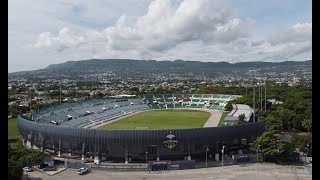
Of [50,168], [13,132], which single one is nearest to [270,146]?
[50,168]

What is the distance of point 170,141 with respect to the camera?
1630 cm

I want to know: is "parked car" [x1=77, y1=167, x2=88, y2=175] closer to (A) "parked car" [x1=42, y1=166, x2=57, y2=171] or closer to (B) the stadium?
(A) "parked car" [x1=42, y1=166, x2=57, y2=171]

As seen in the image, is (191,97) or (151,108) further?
(191,97)

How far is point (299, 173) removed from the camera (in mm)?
14039

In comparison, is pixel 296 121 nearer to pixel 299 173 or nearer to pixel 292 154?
pixel 292 154

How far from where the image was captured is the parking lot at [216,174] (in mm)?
13641

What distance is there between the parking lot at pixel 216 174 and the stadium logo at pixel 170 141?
1716 millimetres

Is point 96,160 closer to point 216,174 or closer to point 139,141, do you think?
point 139,141

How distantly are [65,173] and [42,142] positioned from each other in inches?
179

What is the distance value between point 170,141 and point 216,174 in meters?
3.02

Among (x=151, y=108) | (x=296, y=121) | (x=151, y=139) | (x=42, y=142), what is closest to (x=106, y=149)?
(x=151, y=139)
